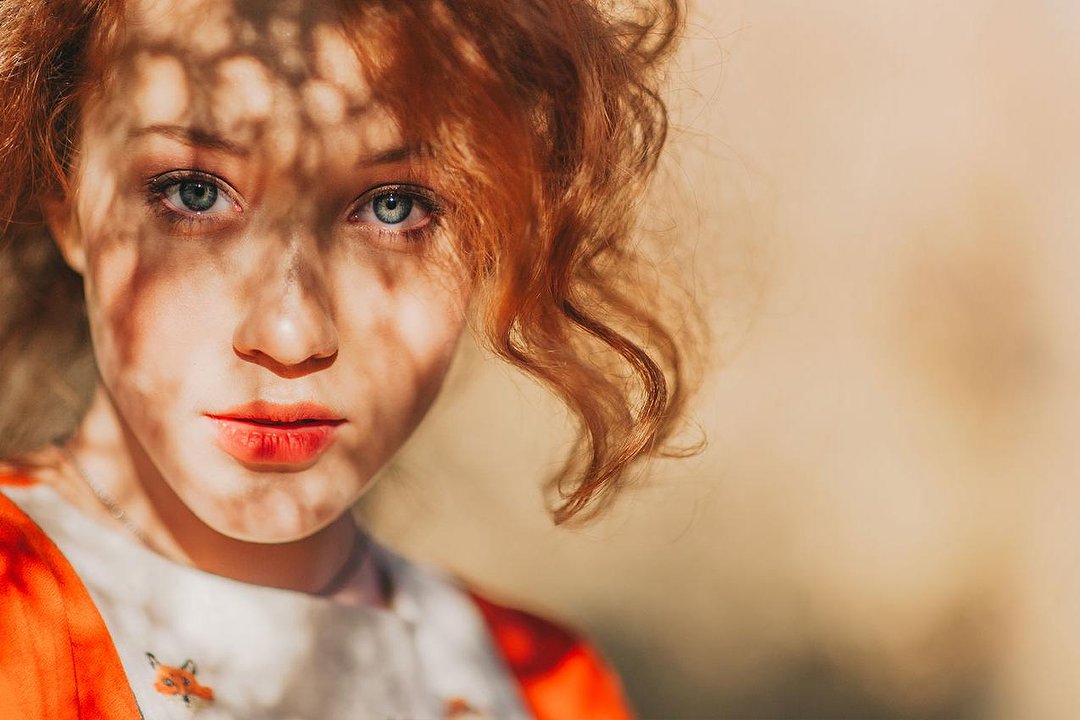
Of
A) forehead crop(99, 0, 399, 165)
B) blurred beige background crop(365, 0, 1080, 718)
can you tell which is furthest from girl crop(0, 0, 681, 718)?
blurred beige background crop(365, 0, 1080, 718)

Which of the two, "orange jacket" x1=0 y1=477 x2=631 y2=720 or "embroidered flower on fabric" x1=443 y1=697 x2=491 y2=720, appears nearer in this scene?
"orange jacket" x1=0 y1=477 x2=631 y2=720

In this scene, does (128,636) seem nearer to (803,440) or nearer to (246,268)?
(246,268)

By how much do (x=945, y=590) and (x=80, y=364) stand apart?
191 centimetres

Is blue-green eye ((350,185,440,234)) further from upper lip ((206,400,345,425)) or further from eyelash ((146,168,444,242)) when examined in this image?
upper lip ((206,400,345,425))

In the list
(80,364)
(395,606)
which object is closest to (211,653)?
(395,606)

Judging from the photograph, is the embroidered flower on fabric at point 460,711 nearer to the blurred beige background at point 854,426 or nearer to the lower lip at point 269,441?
the lower lip at point 269,441

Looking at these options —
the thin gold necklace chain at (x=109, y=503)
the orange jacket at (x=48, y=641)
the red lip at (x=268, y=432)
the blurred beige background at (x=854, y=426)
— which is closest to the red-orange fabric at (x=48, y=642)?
the orange jacket at (x=48, y=641)

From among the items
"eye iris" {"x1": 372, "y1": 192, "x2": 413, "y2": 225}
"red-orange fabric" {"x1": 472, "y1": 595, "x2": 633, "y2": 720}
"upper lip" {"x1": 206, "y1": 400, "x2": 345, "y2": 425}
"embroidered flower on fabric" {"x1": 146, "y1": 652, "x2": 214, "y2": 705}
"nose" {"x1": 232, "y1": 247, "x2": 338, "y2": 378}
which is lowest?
"embroidered flower on fabric" {"x1": 146, "y1": 652, "x2": 214, "y2": 705}

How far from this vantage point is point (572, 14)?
5.19ft

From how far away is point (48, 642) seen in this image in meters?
1.33

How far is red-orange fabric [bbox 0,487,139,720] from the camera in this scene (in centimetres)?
129

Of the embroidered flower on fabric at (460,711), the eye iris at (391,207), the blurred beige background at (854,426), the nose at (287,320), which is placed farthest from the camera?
the blurred beige background at (854,426)

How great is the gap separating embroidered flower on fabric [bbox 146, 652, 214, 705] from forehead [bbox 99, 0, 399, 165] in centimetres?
57

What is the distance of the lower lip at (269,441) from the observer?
58.0 inches
